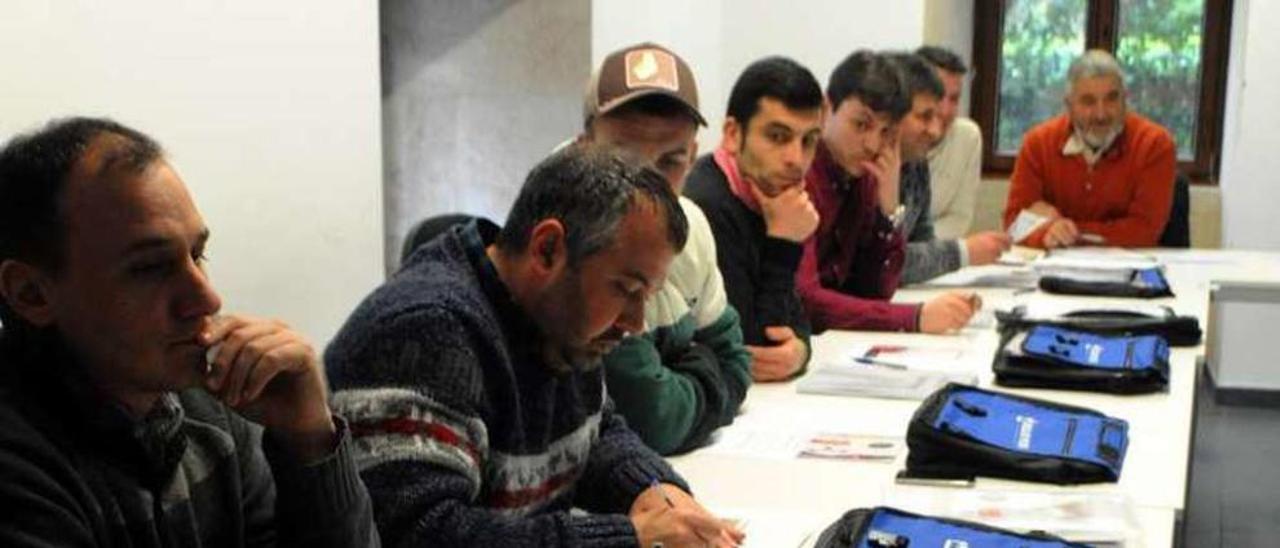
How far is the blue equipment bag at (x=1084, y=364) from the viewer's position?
9.13 feet

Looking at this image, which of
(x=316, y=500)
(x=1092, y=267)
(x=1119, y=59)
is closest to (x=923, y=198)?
(x=1092, y=267)

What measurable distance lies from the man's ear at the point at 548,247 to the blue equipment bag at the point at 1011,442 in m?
0.77

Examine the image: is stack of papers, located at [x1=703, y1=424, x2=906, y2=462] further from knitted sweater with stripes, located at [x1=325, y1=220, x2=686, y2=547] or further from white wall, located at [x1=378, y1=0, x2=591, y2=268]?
white wall, located at [x1=378, y1=0, x2=591, y2=268]

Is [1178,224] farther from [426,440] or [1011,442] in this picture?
[426,440]

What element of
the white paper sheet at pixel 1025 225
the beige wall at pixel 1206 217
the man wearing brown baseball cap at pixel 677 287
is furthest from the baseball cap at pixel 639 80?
the beige wall at pixel 1206 217

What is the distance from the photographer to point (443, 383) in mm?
1608

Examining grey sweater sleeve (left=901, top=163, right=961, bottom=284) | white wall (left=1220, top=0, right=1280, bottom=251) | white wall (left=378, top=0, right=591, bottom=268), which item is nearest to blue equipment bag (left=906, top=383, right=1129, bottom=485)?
grey sweater sleeve (left=901, top=163, right=961, bottom=284)

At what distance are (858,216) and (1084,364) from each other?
3.05ft

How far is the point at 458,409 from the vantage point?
1.62 meters

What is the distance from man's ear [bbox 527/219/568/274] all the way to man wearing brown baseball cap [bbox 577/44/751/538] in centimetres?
53

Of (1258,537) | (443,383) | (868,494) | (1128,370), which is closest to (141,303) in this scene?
(443,383)

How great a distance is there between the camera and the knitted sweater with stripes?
62.0 inches

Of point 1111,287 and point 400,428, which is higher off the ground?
point 400,428

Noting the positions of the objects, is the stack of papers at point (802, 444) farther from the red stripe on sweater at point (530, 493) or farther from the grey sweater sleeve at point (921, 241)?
the grey sweater sleeve at point (921, 241)
